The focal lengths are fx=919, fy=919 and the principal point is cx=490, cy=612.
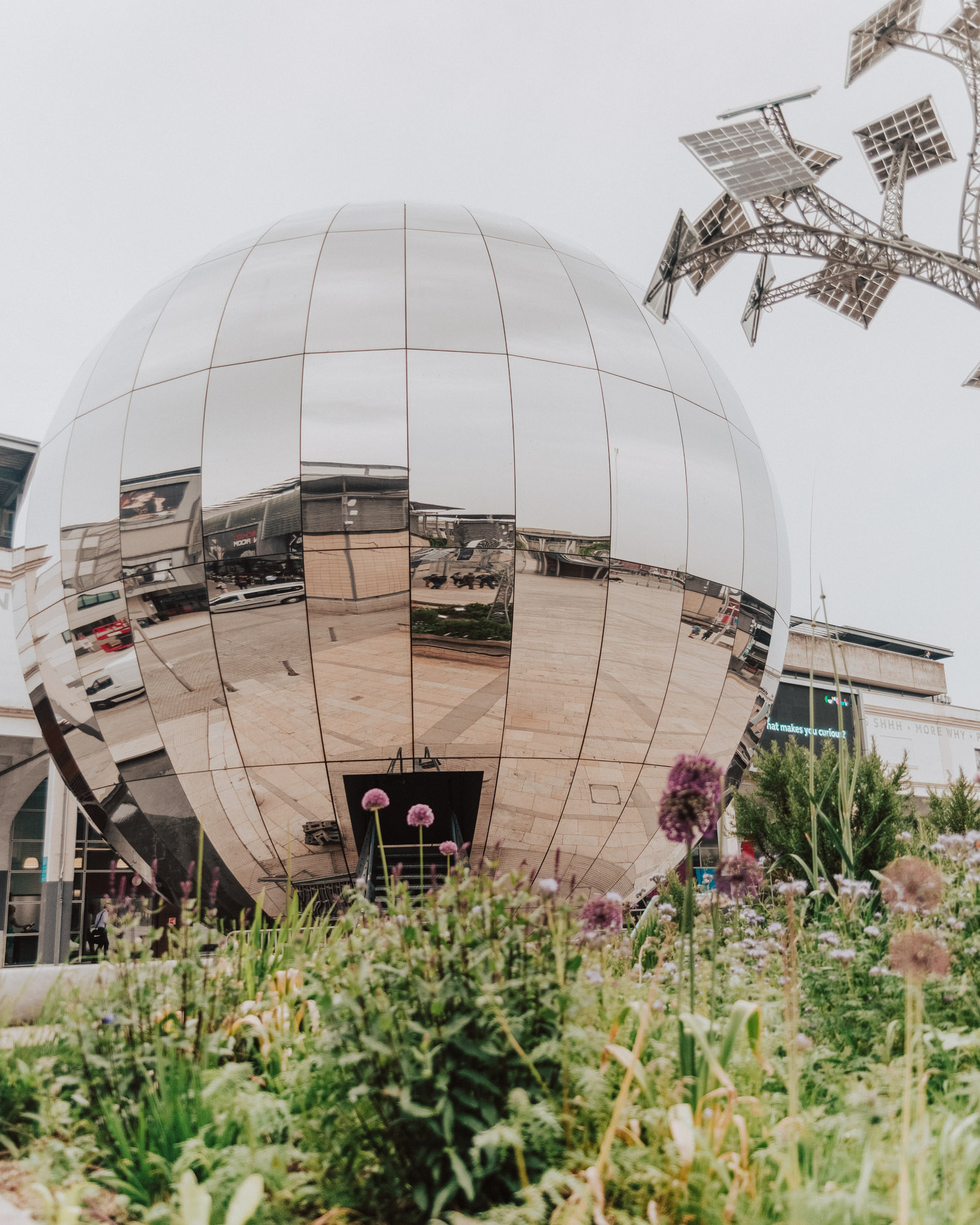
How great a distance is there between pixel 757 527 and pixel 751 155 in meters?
7.32

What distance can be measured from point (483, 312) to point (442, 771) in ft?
9.51

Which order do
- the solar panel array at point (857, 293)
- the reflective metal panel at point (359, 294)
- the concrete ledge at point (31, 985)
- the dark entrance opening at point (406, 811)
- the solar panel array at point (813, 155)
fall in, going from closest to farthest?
the concrete ledge at point (31, 985) < the dark entrance opening at point (406, 811) < the reflective metal panel at point (359, 294) < the solar panel array at point (813, 155) < the solar panel array at point (857, 293)

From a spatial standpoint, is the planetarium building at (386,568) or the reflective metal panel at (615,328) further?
the reflective metal panel at (615,328)

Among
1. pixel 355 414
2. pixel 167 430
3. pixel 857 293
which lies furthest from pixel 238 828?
pixel 857 293

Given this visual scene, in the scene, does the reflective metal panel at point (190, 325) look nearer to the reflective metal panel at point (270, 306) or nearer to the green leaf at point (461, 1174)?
the reflective metal panel at point (270, 306)

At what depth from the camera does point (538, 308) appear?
6.05m

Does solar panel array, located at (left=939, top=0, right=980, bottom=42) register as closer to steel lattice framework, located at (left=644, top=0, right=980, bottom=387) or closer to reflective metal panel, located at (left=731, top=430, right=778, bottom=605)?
steel lattice framework, located at (left=644, top=0, right=980, bottom=387)

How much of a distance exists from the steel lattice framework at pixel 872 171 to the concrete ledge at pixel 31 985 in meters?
10.8

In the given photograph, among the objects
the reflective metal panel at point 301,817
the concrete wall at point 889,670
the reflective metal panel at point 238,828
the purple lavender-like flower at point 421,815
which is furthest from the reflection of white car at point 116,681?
the concrete wall at point 889,670

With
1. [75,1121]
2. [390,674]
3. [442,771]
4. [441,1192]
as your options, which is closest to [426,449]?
[390,674]

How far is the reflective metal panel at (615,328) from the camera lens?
20.1 ft

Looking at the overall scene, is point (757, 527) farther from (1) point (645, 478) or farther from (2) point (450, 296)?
(2) point (450, 296)

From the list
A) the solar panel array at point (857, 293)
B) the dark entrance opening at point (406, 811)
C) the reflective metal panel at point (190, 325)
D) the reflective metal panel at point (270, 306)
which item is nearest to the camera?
the dark entrance opening at point (406, 811)

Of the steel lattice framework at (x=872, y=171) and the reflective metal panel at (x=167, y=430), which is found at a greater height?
the steel lattice framework at (x=872, y=171)
